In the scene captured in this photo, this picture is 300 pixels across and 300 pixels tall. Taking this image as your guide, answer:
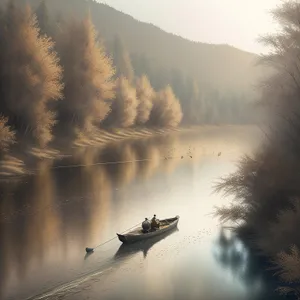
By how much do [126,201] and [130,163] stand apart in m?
21.2

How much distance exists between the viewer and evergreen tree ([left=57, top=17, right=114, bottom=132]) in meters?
69.1

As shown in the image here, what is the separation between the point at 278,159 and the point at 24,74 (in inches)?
1475

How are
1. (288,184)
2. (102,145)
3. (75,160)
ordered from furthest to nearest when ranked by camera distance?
(102,145), (75,160), (288,184)

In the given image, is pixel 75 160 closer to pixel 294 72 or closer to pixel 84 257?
pixel 84 257

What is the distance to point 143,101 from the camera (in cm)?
10344

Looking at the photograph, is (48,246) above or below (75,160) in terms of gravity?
below

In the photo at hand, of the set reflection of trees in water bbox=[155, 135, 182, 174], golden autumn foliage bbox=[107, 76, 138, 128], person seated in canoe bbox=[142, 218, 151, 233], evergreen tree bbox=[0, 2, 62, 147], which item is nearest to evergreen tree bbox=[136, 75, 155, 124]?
golden autumn foliage bbox=[107, 76, 138, 128]

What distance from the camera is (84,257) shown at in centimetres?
2447

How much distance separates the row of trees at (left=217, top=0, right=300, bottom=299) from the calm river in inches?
93.3

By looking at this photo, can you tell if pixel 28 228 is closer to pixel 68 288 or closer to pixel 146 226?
pixel 146 226

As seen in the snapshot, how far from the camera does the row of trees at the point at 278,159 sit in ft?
75.3

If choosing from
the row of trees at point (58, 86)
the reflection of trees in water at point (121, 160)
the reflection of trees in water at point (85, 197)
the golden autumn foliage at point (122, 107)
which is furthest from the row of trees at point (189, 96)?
the reflection of trees in water at point (85, 197)

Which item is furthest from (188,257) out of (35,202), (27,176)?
(27,176)

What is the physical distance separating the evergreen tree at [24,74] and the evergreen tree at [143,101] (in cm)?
4814
